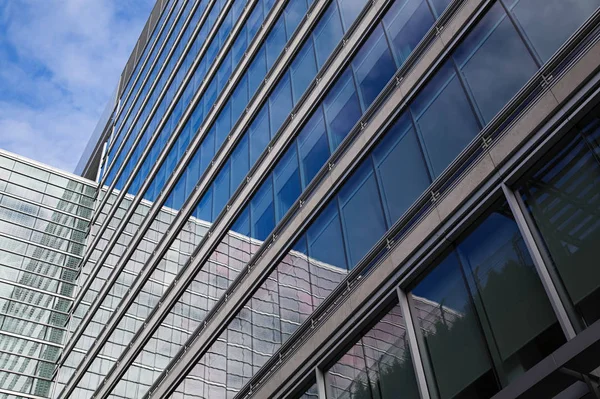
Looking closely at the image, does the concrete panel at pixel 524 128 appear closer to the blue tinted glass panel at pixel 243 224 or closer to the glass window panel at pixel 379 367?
the glass window panel at pixel 379 367

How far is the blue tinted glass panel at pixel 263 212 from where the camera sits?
2056cm

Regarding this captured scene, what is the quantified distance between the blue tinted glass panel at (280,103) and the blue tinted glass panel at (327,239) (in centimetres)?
551

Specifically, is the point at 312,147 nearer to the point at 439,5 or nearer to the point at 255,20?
the point at 439,5

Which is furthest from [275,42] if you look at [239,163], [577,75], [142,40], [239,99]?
[142,40]

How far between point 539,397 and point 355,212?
7.07 m

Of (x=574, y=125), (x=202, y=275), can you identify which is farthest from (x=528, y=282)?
(x=202, y=275)

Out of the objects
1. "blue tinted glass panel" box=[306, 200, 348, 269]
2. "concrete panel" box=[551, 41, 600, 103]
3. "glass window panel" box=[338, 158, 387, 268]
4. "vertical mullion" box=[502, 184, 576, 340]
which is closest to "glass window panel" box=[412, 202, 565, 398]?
"vertical mullion" box=[502, 184, 576, 340]

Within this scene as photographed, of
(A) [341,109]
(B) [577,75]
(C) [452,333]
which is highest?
(A) [341,109]

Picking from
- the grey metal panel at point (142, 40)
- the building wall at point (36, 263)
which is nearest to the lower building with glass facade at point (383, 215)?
the building wall at point (36, 263)

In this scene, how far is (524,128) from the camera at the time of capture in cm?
1157

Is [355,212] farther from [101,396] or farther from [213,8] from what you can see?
[213,8]

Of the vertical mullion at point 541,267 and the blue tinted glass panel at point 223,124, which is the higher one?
the blue tinted glass panel at point 223,124

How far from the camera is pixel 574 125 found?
1088 centimetres

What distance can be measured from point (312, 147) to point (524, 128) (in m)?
8.63
